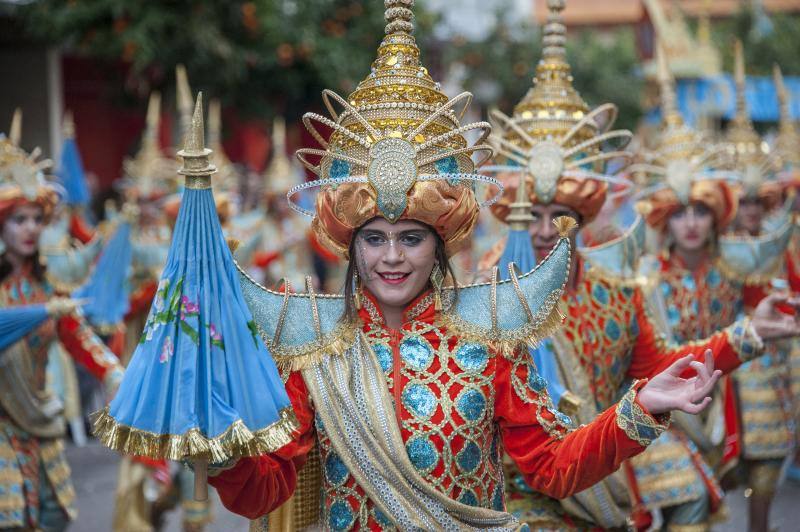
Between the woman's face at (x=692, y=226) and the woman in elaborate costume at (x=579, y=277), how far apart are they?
1339 mm

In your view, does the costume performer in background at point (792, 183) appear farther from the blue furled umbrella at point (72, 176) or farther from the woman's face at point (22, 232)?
the blue furled umbrella at point (72, 176)

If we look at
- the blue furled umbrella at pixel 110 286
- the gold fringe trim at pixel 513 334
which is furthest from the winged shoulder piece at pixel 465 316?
the blue furled umbrella at pixel 110 286

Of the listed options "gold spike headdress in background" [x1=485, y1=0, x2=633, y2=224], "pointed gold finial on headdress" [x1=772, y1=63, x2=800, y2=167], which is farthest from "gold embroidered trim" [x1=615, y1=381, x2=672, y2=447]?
"pointed gold finial on headdress" [x1=772, y1=63, x2=800, y2=167]

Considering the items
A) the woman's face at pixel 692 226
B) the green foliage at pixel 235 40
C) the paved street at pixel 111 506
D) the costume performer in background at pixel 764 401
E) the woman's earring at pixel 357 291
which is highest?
the green foliage at pixel 235 40

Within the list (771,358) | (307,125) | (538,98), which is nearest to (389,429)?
(307,125)

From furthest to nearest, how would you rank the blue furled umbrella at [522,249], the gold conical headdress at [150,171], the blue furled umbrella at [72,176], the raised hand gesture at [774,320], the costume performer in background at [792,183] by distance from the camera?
the gold conical headdress at [150,171] < the blue furled umbrella at [72,176] < the costume performer in background at [792,183] < the blue furled umbrella at [522,249] < the raised hand gesture at [774,320]

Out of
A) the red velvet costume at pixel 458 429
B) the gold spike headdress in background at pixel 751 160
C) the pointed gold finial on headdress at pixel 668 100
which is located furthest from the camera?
the gold spike headdress in background at pixel 751 160

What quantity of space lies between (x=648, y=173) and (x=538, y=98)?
1.83 meters

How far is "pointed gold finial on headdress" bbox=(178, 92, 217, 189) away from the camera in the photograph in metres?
2.47

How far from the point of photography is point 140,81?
14.5m

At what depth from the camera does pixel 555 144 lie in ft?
14.2

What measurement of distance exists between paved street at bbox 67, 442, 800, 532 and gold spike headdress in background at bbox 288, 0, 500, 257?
4148mm

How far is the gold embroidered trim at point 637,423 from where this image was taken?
267 centimetres

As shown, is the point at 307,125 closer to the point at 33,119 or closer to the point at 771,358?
the point at 771,358
